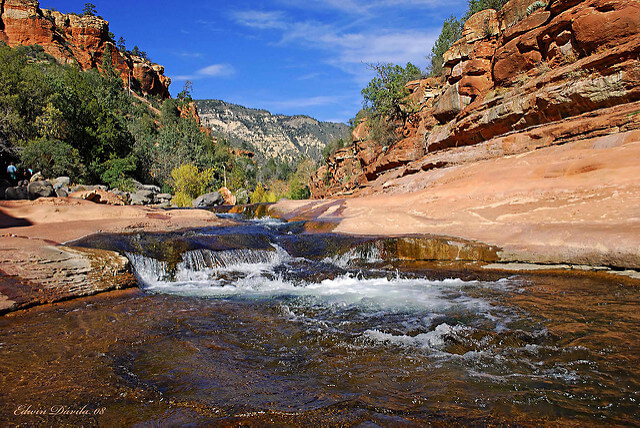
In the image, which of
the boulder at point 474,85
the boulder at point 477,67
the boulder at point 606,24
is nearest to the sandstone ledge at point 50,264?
the boulder at point 606,24

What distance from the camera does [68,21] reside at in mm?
71125

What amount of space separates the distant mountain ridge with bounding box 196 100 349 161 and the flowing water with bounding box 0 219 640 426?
116 m

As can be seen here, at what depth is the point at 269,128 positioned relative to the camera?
14075 centimetres

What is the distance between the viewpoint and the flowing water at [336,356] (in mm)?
2713

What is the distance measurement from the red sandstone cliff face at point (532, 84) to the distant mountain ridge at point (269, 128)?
102 meters

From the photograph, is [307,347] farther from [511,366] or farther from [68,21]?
[68,21]

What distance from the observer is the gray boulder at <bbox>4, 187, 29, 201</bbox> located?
48.4 feet

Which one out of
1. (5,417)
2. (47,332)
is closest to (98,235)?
(47,332)

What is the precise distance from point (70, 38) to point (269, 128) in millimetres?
76187

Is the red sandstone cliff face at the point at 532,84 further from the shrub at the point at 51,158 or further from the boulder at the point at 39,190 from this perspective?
the shrub at the point at 51,158

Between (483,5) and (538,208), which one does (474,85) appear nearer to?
(483,5)

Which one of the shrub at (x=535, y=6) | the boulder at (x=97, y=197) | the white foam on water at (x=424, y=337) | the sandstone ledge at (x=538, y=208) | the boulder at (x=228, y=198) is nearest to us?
the white foam on water at (x=424, y=337)

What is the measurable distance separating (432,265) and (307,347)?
5.71 metres

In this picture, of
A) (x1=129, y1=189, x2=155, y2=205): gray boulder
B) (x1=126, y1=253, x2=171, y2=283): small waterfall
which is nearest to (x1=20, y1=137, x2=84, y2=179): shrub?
(x1=129, y1=189, x2=155, y2=205): gray boulder
